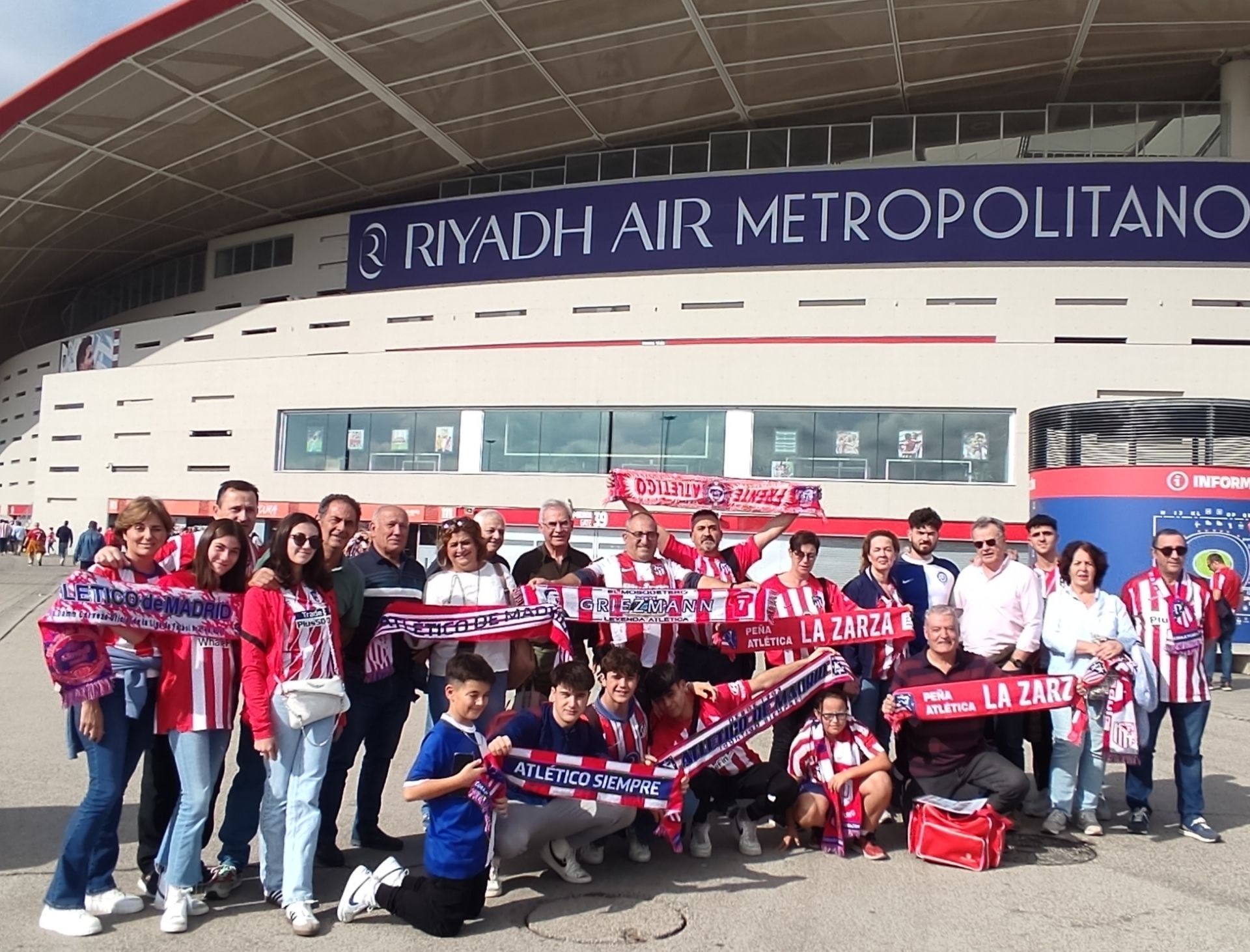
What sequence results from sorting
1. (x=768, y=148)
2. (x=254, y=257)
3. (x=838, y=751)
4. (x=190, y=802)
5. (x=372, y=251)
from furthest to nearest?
(x=254, y=257) < (x=372, y=251) < (x=768, y=148) < (x=838, y=751) < (x=190, y=802)

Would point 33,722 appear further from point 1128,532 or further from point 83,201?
point 83,201

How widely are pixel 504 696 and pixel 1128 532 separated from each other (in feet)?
41.1

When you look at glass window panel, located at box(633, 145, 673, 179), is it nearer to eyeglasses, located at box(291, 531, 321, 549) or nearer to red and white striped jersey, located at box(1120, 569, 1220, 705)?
red and white striped jersey, located at box(1120, 569, 1220, 705)

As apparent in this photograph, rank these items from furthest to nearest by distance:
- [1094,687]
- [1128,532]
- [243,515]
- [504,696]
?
[1128,532]
[1094,687]
[504,696]
[243,515]

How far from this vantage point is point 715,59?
98.9 feet

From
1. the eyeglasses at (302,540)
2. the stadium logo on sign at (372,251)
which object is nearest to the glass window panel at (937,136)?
the stadium logo on sign at (372,251)

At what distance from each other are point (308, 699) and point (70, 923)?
51.0 inches

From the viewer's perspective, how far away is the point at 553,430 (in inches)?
1249

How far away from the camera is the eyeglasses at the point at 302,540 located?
474 centimetres

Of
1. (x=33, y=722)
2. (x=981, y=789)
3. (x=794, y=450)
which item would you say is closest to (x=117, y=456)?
(x=794, y=450)

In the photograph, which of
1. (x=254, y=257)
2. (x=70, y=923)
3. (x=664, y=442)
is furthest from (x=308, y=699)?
(x=254, y=257)

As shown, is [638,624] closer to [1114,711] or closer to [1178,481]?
[1114,711]

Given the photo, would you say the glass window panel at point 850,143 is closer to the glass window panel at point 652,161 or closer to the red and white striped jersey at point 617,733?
the glass window panel at point 652,161

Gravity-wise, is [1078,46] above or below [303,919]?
above
